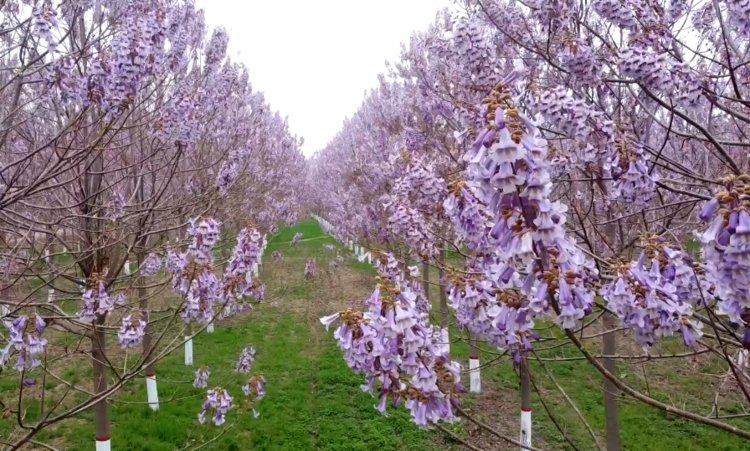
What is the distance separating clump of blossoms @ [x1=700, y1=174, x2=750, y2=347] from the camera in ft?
4.51

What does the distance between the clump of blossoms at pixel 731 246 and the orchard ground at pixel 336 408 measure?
381cm

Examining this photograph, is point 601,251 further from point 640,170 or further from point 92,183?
point 92,183

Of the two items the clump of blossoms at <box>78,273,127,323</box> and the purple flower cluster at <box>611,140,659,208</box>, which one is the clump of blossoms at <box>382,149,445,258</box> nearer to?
the purple flower cluster at <box>611,140,659,208</box>

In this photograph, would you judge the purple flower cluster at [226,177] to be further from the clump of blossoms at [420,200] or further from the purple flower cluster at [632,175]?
the purple flower cluster at [632,175]

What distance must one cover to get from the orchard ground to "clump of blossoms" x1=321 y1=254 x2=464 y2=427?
316 cm

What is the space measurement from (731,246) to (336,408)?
7.77 meters

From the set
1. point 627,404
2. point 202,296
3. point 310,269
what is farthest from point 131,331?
point 310,269

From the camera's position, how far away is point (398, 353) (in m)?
2.03

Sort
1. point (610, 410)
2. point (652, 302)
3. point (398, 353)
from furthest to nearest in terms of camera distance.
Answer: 1. point (610, 410)
2. point (398, 353)
3. point (652, 302)

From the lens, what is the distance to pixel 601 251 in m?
7.08

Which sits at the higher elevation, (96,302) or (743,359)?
(96,302)

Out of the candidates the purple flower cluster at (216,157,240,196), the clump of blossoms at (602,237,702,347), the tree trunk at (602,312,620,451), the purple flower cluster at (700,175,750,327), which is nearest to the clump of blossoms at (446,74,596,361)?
the clump of blossoms at (602,237,702,347)

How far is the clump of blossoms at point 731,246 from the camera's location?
54.1 inches

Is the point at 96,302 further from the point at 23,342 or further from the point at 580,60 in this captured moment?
the point at 580,60
